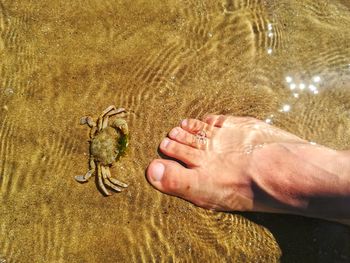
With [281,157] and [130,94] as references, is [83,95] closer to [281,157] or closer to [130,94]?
[130,94]

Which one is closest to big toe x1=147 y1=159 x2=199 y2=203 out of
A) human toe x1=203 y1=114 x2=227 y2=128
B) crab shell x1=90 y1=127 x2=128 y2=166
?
crab shell x1=90 y1=127 x2=128 y2=166

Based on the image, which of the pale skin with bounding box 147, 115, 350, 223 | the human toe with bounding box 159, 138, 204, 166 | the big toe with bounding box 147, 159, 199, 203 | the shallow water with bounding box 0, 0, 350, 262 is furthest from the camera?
the human toe with bounding box 159, 138, 204, 166

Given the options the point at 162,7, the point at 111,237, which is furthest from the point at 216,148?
the point at 162,7

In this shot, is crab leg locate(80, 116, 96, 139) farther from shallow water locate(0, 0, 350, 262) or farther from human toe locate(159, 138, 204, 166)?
human toe locate(159, 138, 204, 166)

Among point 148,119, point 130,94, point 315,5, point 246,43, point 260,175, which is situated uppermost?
point 315,5

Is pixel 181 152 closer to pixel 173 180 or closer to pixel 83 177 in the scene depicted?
pixel 173 180
